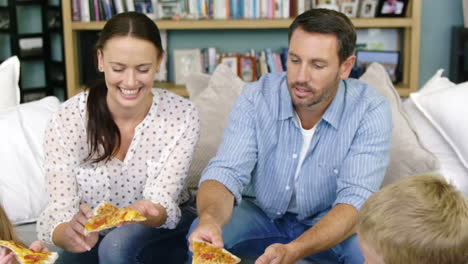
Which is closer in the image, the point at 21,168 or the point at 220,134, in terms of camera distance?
the point at 21,168

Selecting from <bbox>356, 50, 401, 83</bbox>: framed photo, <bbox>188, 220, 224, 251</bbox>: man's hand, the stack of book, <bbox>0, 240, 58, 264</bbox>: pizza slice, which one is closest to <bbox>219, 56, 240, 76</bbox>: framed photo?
the stack of book

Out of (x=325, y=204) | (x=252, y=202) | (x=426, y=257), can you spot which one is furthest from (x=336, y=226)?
(x=426, y=257)

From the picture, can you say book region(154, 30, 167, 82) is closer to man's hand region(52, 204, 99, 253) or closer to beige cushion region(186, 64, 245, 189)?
beige cushion region(186, 64, 245, 189)

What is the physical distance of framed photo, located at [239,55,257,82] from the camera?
439 cm

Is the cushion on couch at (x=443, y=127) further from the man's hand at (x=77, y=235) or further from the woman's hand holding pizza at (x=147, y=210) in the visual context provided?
the man's hand at (x=77, y=235)

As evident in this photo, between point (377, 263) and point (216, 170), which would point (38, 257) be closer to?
point (216, 170)

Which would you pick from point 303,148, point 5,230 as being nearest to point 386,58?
point 303,148

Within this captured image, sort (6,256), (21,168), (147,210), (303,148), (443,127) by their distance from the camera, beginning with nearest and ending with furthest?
1. (6,256)
2. (147,210)
3. (303,148)
4. (21,168)
5. (443,127)

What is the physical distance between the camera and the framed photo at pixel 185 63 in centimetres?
446

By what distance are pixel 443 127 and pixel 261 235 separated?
85 cm

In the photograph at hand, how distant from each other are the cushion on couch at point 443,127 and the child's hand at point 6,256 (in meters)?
1.52

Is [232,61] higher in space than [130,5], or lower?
lower

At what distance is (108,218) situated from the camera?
200cm

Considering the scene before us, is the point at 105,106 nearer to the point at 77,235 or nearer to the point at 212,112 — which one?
the point at 77,235
